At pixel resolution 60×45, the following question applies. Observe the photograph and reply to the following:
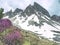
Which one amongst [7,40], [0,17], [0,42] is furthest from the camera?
[0,17]

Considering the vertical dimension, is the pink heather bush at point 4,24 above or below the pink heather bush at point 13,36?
above

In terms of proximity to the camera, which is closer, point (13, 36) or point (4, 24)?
point (13, 36)

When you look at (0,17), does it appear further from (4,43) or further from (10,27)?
(4,43)

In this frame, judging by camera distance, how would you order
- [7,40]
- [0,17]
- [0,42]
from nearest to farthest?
[7,40] → [0,42] → [0,17]

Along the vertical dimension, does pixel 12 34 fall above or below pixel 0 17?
below

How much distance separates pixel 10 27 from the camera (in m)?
17.7

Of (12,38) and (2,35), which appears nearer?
(12,38)

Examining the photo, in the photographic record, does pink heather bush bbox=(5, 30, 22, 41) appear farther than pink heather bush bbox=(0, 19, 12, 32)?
No

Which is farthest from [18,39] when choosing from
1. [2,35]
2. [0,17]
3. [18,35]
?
[0,17]

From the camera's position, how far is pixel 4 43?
54.1 feet

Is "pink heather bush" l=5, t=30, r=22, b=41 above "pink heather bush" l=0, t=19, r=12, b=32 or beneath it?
beneath

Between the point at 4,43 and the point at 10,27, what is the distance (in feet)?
5.06

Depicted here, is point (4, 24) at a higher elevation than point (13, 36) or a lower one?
higher

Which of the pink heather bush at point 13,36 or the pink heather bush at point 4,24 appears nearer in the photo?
the pink heather bush at point 13,36
